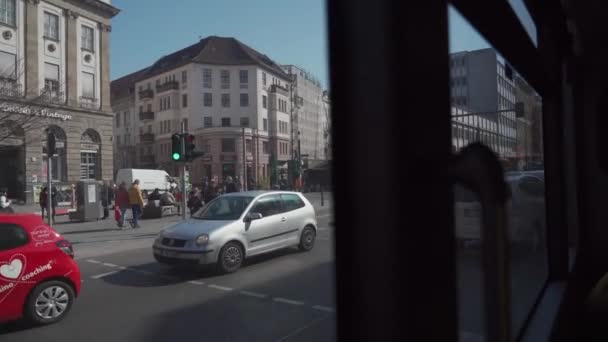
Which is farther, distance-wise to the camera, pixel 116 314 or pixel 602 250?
pixel 116 314

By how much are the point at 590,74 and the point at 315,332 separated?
331 centimetres

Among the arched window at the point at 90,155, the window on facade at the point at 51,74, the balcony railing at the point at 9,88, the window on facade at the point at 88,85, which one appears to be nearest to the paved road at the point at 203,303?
the balcony railing at the point at 9,88

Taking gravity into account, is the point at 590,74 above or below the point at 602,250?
above

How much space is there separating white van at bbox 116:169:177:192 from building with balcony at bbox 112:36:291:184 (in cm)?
1766

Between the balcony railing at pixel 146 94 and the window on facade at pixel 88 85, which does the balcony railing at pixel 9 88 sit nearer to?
the window on facade at pixel 88 85

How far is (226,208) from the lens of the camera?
29.1ft

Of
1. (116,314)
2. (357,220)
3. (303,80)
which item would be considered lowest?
(116,314)

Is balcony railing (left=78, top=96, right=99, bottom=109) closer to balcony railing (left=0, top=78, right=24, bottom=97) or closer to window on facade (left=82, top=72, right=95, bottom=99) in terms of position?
window on facade (left=82, top=72, right=95, bottom=99)

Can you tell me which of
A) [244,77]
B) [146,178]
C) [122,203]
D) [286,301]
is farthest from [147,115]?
[286,301]

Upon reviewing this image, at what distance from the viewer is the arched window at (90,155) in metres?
32.4

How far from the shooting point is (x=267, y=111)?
183 feet

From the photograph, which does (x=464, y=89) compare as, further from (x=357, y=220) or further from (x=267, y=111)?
(x=267, y=111)

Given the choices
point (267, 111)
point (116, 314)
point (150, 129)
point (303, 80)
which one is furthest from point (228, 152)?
point (303, 80)

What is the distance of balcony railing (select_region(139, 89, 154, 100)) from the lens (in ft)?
195
